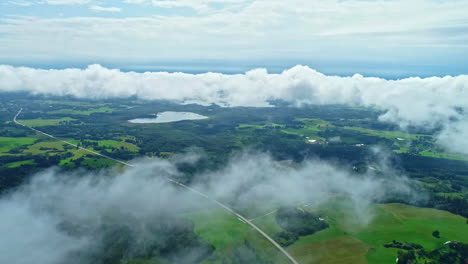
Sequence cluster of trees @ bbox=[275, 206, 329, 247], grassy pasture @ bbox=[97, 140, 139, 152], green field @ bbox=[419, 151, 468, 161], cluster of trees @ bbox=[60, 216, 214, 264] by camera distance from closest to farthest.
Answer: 1. cluster of trees @ bbox=[60, 216, 214, 264]
2. cluster of trees @ bbox=[275, 206, 329, 247]
3. green field @ bbox=[419, 151, 468, 161]
4. grassy pasture @ bbox=[97, 140, 139, 152]

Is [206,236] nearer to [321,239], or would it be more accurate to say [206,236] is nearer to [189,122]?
[321,239]

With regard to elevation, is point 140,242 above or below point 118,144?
below

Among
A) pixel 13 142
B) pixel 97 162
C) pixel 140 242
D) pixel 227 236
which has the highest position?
pixel 13 142

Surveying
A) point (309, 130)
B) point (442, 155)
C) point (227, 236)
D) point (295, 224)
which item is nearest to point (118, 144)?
point (227, 236)

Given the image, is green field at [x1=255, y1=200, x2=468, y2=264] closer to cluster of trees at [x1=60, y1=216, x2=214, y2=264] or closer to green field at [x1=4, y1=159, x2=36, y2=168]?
cluster of trees at [x1=60, y1=216, x2=214, y2=264]

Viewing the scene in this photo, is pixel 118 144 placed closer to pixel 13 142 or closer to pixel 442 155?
pixel 13 142

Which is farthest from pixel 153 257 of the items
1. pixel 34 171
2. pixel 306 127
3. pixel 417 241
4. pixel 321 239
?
pixel 306 127

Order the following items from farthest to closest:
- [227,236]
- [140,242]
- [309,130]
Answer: [309,130], [227,236], [140,242]

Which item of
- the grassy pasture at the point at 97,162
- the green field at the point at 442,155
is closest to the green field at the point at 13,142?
the grassy pasture at the point at 97,162

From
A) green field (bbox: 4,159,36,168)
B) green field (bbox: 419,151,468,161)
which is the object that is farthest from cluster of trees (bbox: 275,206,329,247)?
green field (bbox: 4,159,36,168)
